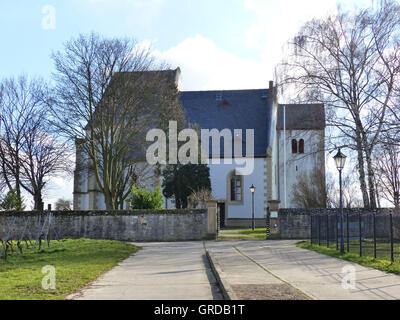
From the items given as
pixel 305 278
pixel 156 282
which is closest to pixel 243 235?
pixel 305 278

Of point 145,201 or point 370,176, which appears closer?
point 370,176

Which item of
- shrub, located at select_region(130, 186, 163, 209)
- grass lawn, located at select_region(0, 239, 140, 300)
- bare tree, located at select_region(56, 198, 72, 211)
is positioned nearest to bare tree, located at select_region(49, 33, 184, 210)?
shrub, located at select_region(130, 186, 163, 209)

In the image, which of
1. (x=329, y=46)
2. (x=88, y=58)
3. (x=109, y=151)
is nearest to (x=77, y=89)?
(x=88, y=58)

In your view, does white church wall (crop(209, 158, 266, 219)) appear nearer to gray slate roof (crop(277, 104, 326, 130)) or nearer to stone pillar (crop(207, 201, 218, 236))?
stone pillar (crop(207, 201, 218, 236))

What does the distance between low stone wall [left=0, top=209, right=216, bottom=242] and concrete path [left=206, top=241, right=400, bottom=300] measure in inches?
451

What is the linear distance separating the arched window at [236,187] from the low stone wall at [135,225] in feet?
58.0

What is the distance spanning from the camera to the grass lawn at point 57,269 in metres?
8.23

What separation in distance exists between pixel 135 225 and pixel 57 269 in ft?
49.3

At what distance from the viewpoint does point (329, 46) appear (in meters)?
25.1

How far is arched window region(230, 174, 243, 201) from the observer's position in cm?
4394

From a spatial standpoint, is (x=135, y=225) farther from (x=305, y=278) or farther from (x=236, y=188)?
(x=236, y=188)

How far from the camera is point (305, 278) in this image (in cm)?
1025

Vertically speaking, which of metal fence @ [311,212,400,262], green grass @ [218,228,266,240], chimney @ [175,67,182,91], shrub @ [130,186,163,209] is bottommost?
green grass @ [218,228,266,240]

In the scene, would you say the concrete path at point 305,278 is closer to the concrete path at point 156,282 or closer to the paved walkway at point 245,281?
the paved walkway at point 245,281
